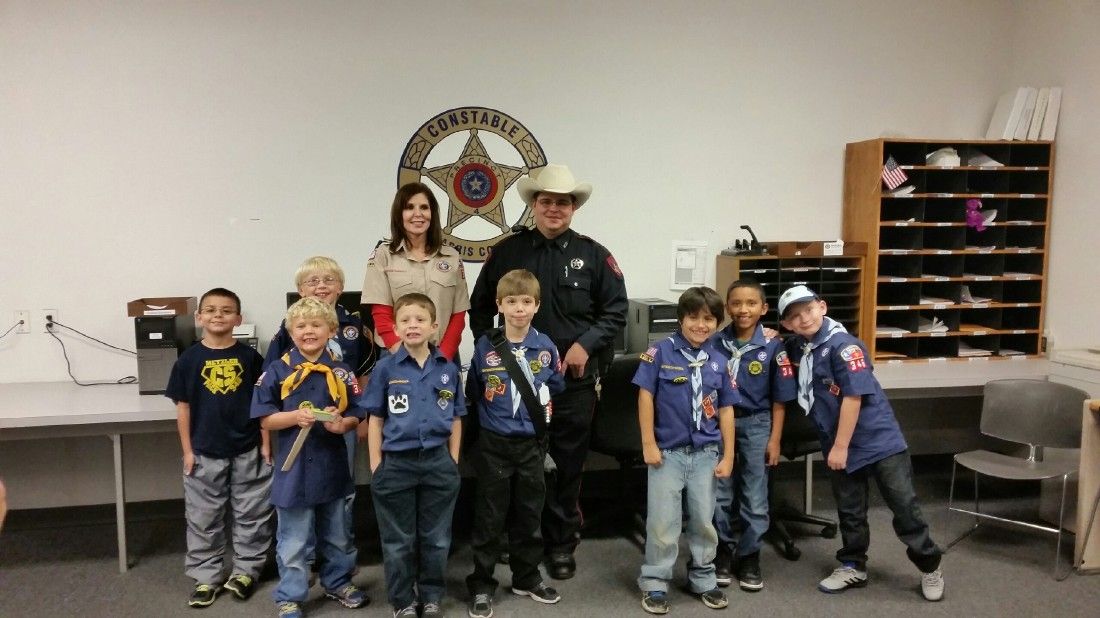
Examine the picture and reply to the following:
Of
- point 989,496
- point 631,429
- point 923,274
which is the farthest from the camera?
point 923,274

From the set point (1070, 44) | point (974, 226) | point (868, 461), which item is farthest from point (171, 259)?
point (1070, 44)

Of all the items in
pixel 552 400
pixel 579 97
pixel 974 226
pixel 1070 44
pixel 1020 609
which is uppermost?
pixel 1070 44

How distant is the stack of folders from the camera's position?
3984 millimetres

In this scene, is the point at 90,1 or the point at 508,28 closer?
the point at 90,1

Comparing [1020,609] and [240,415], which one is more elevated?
[240,415]

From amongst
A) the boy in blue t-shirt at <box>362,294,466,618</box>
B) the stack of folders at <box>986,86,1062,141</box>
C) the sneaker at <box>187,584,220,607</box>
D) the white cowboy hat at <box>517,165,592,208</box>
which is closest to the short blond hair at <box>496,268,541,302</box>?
the boy in blue t-shirt at <box>362,294,466,618</box>

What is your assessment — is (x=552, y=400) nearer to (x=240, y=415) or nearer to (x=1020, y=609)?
(x=240, y=415)

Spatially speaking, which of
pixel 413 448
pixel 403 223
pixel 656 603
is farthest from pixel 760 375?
pixel 403 223

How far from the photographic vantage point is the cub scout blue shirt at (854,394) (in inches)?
107

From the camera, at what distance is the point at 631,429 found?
3094 millimetres

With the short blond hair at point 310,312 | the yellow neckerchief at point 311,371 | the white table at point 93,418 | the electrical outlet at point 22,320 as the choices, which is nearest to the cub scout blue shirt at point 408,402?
the yellow neckerchief at point 311,371

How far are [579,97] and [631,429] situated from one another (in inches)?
72.3

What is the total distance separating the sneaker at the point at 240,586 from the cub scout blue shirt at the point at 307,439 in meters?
0.46

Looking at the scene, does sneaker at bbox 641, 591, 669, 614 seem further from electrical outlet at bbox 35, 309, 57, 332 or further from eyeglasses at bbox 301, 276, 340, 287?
electrical outlet at bbox 35, 309, 57, 332
